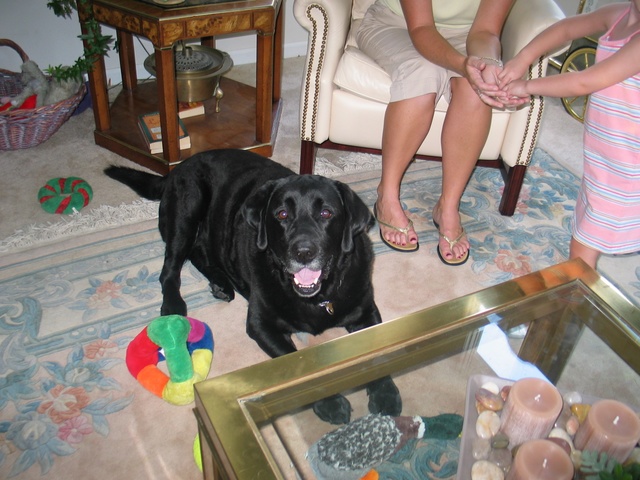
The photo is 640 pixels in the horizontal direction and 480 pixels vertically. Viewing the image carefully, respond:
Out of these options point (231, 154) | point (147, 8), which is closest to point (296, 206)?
point (231, 154)

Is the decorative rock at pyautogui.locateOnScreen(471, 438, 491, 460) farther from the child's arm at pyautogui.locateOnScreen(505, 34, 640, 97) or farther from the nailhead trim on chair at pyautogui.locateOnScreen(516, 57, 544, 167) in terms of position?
the nailhead trim on chair at pyautogui.locateOnScreen(516, 57, 544, 167)

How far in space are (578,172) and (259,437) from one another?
2155 millimetres

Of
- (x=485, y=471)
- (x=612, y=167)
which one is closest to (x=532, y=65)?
(x=612, y=167)

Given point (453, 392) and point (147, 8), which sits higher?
point (147, 8)

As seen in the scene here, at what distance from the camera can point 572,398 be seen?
4.24 feet

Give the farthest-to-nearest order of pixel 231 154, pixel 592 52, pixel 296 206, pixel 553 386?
1. pixel 592 52
2. pixel 231 154
3. pixel 296 206
4. pixel 553 386

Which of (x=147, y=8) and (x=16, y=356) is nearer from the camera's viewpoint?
(x=16, y=356)

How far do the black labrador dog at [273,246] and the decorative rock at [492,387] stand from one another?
209 mm

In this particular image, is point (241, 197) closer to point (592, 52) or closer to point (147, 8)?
point (147, 8)

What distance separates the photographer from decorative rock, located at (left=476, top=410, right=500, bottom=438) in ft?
4.03

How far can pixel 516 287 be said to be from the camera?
4.41ft

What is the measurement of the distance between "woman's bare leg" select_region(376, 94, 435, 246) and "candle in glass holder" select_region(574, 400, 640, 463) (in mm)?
1101

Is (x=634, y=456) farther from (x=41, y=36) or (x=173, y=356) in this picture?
(x=41, y=36)

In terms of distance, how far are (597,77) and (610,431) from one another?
88 cm
